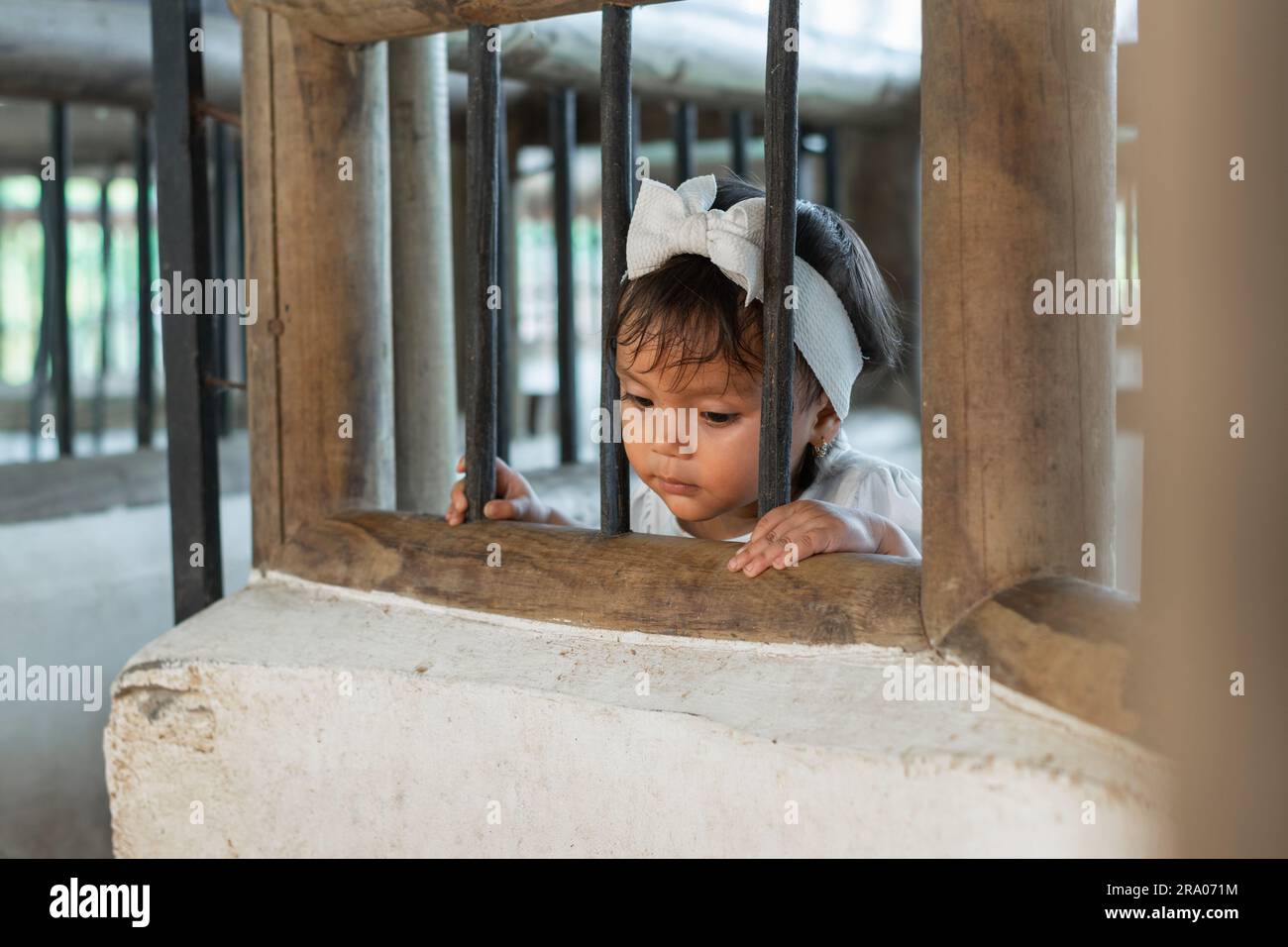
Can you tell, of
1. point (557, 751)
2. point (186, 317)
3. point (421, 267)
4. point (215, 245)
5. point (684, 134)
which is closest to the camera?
point (557, 751)

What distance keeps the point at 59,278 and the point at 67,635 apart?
2.27 ft

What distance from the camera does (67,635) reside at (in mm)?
2246

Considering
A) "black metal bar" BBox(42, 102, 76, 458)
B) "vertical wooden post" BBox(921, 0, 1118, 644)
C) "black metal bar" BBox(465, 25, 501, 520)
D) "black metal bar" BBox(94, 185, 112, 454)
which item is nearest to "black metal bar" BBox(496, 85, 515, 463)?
"black metal bar" BBox(465, 25, 501, 520)

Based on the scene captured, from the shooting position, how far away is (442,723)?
3.75 feet

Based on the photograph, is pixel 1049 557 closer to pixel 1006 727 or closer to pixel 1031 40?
pixel 1006 727

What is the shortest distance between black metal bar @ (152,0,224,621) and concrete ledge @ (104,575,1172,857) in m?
0.18

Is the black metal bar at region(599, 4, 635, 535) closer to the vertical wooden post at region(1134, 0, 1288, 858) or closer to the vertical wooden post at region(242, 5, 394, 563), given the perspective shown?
the vertical wooden post at region(242, 5, 394, 563)

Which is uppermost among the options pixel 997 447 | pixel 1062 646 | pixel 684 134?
pixel 684 134

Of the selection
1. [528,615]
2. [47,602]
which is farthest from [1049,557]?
[47,602]

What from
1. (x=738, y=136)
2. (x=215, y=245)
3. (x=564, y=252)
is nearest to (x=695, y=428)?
(x=564, y=252)

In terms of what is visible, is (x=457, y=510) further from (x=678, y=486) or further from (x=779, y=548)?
(x=779, y=548)

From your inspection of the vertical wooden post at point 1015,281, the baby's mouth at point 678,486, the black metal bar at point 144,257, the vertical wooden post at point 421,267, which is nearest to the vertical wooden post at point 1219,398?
the vertical wooden post at point 1015,281

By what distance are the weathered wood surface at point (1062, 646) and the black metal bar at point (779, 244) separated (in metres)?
0.24
